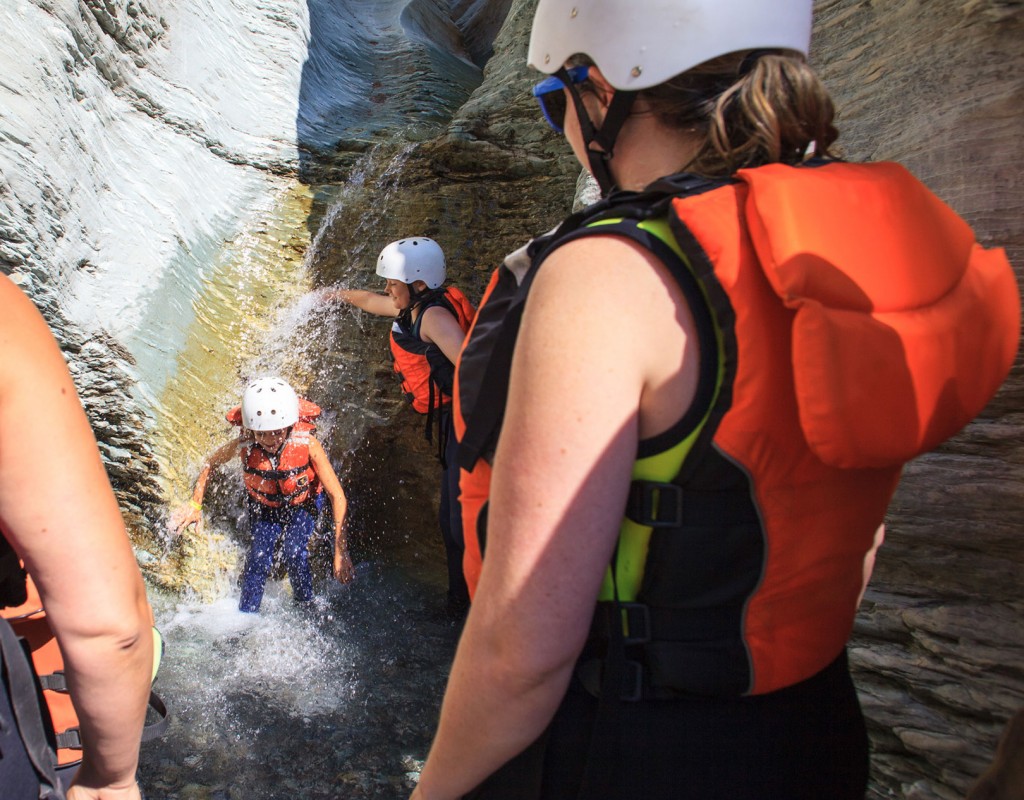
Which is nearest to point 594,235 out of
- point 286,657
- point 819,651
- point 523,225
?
point 819,651

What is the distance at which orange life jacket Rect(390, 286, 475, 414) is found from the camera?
4832 millimetres

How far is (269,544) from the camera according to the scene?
5.38 meters

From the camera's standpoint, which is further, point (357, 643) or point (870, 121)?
point (357, 643)

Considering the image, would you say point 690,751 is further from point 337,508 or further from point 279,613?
point 279,613

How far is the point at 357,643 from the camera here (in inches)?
201

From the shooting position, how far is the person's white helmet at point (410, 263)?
4973 millimetres

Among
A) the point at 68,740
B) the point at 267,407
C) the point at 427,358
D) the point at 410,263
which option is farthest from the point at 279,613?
the point at 68,740

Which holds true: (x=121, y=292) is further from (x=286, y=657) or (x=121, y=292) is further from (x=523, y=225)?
(x=523, y=225)

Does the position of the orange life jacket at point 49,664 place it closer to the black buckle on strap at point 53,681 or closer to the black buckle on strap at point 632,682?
the black buckle on strap at point 53,681

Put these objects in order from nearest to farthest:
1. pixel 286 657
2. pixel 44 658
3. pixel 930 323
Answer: pixel 930 323 → pixel 44 658 → pixel 286 657

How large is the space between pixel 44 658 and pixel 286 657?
3612 mm

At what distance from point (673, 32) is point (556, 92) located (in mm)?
284

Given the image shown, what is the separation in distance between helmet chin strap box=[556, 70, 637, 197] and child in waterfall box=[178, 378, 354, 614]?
13.9ft

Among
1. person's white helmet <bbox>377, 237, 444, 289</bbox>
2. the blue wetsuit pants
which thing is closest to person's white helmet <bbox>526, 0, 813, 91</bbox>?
person's white helmet <bbox>377, 237, 444, 289</bbox>
